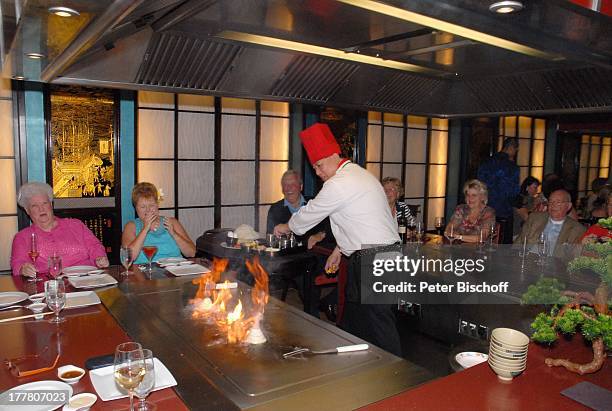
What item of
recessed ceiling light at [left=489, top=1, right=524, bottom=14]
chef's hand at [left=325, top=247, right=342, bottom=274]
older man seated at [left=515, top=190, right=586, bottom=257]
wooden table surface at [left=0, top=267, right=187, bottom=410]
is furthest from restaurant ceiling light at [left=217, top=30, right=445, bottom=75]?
older man seated at [left=515, top=190, right=586, bottom=257]

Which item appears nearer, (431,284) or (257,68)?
(257,68)

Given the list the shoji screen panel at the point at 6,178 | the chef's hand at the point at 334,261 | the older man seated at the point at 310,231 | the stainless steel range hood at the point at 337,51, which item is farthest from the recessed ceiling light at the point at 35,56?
the shoji screen panel at the point at 6,178

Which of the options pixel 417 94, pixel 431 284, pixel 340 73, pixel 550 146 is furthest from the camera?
pixel 550 146

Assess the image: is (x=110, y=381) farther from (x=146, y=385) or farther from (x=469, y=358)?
(x=469, y=358)

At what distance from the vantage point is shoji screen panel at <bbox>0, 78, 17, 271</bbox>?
4.24m

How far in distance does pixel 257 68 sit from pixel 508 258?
2.25 m

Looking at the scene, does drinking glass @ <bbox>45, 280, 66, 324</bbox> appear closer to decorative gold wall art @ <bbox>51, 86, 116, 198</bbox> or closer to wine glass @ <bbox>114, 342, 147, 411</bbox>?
wine glass @ <bbox>114, 342, 147, 411</bbox>

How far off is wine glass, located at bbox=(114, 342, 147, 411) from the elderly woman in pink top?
182 cm

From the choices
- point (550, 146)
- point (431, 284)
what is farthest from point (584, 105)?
point (550, 146)

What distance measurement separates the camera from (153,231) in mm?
3314

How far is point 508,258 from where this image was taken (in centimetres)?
318

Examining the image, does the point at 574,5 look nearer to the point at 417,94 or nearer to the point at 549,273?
the point at 417,94

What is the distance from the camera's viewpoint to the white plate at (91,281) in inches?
93.2

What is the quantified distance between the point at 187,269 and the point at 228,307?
29.6 inches
